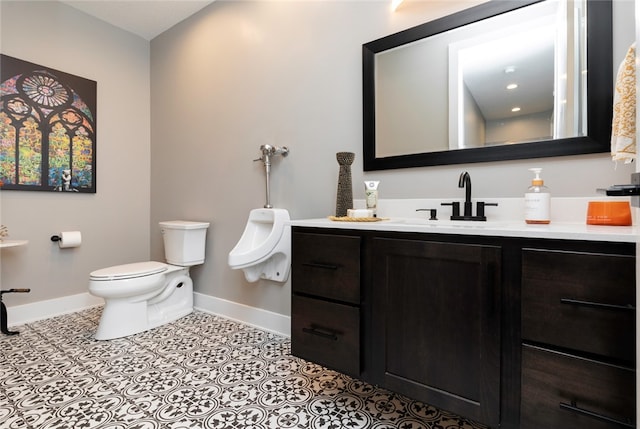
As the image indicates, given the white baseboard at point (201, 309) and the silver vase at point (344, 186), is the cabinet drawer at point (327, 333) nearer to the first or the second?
the silver vase at point (344, 186)

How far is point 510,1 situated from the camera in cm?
136

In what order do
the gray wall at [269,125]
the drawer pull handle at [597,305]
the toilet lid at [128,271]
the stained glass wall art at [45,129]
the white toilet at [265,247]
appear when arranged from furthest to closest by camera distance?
the stained glass wall art at [45,129] → the toilet lid at [128,271] → the white toilet at [265,247] → the gray wall at [269,125] → the drawer pull handle at [597,305]

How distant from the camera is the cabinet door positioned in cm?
96

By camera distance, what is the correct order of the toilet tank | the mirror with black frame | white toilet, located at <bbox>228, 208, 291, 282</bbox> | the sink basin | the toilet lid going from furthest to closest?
the toilet tank → the toilet lid → white toilet, located at <bbox>228, 208, 291, 282</bbox> → the mirror with black frame → the sink basin

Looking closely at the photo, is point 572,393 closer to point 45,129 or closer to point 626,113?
point 626,113

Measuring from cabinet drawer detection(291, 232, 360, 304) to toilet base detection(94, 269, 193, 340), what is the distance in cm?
142

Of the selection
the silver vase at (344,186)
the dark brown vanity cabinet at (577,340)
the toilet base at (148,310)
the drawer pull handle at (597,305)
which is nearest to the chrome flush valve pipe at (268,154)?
the silver vase at (344,186)

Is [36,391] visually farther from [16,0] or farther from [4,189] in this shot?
[16,0]

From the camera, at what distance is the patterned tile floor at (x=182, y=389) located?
1.30 m

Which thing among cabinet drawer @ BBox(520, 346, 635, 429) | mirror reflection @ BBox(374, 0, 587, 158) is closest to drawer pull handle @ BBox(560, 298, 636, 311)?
cabinet drawer @ BBox(520, 346, 635, 429)

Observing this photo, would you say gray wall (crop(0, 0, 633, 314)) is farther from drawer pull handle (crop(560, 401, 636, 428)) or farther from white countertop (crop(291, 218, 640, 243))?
drawer pull handle (crop(560, 401, 636, 428))

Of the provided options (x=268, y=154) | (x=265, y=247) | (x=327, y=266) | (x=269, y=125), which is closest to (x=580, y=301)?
(x=327, y=266)

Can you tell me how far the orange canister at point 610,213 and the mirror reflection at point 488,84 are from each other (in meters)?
0.30

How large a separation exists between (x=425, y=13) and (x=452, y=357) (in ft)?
5.14
